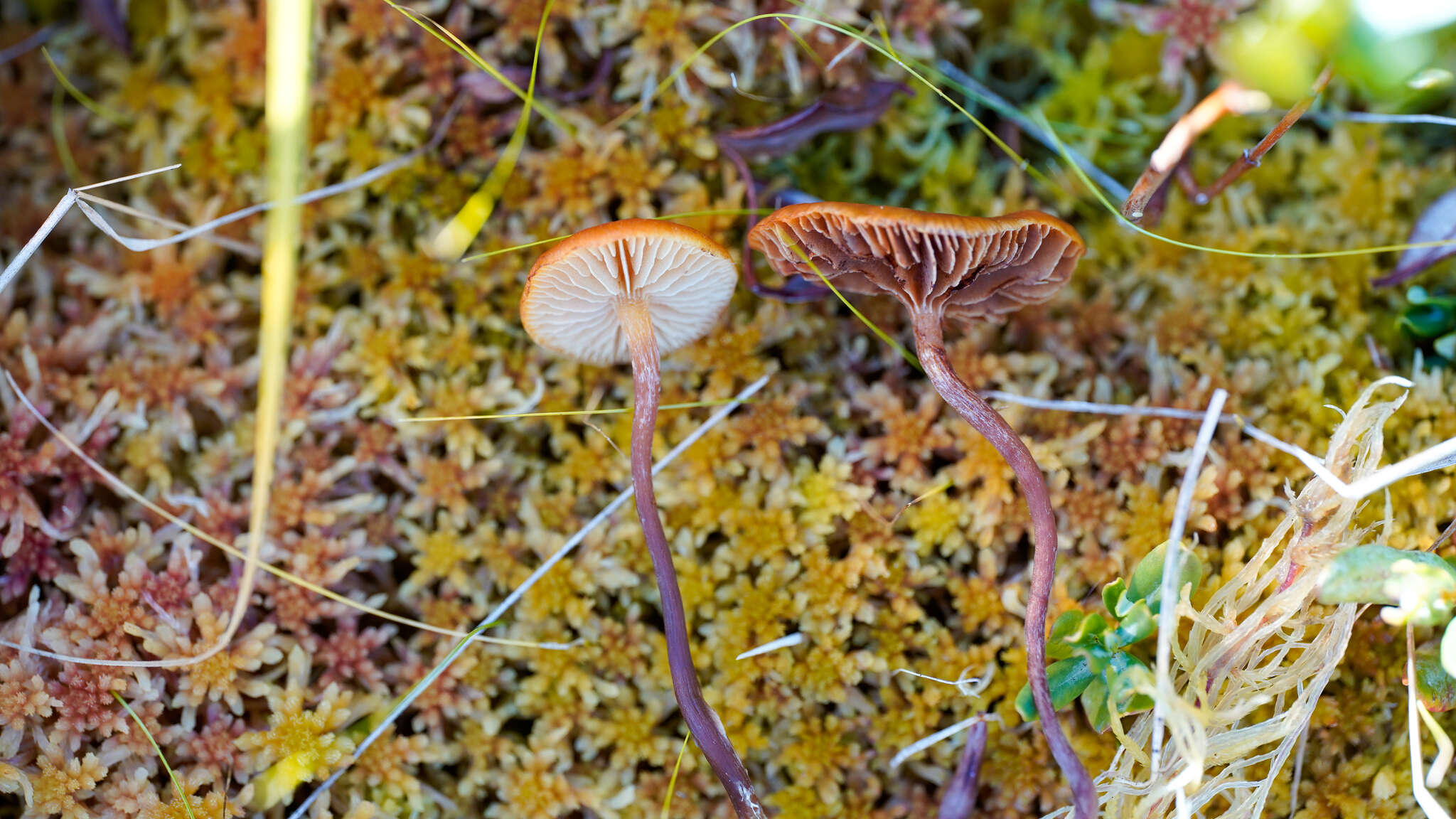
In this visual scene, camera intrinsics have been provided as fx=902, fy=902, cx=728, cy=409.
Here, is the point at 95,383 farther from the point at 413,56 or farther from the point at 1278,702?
the point at 1278,702

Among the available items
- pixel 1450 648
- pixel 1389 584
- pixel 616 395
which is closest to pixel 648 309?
pixel 616 395

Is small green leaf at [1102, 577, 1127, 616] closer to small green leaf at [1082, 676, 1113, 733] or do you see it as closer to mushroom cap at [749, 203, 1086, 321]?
small green leaf at [1082, 676, 1113, 733]

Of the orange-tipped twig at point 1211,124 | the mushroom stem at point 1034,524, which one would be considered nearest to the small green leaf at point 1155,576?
the mushroom stem at point 1034,524

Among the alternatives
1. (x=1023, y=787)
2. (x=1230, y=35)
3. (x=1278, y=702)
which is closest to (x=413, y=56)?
(x=1230, y=35)

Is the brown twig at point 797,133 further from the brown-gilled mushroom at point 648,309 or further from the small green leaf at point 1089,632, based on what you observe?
the small green leaf at point 1089,632

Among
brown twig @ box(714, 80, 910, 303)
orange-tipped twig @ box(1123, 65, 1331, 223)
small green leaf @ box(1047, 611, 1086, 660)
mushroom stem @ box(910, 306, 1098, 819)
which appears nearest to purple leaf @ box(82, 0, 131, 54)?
brown twig @ box(714, 80, 910, 303)

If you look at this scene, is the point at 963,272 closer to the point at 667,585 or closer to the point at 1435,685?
the point at 667,585
